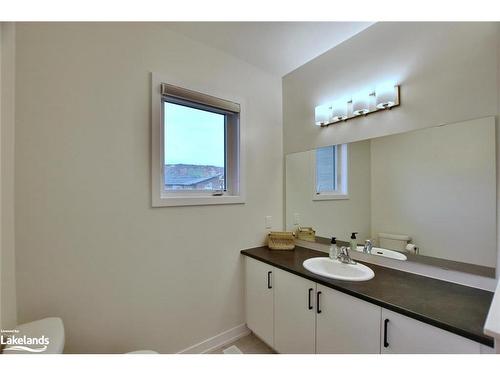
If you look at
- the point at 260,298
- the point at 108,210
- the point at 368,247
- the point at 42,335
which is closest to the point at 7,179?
the point at 108,210

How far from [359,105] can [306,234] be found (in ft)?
3.92

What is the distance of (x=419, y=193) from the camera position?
56.2 inches

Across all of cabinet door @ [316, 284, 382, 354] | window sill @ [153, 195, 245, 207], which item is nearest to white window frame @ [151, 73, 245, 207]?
window sill @ [153, 195, 245, 207]

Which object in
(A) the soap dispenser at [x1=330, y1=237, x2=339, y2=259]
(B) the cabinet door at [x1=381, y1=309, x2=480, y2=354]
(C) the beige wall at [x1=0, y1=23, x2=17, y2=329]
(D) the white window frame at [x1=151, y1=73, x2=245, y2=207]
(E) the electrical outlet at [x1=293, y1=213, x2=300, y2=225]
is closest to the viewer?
(B) the cabinet door at [x1=381, y1=309, x2=480, y2=354]

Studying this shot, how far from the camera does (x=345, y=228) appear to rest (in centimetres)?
183

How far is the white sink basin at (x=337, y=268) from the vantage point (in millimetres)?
1431

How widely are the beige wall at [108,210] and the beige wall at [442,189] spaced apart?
1245 millimetres

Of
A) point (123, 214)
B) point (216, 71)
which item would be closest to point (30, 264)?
point (123, 214)

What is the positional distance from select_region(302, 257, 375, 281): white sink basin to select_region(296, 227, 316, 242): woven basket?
33cm

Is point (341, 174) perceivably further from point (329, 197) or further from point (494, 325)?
point (494, 325)

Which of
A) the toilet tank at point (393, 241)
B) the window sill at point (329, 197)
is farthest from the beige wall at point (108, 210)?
the toilet tank at point (393, 241)

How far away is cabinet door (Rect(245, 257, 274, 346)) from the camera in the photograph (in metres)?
1.74

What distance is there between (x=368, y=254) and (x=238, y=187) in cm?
117

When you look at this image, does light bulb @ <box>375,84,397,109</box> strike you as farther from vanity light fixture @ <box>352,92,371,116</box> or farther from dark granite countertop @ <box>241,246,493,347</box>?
dark granite countertop @ <box>241,246,493,347</box>
